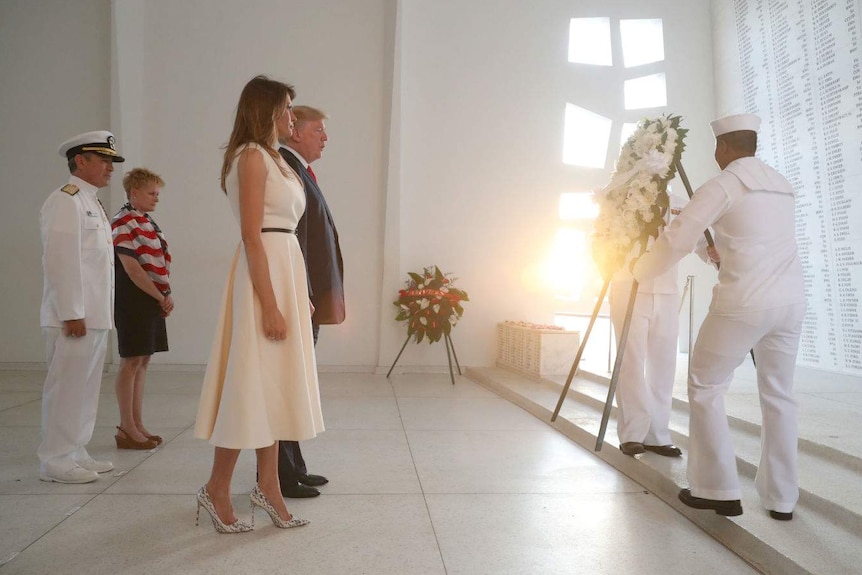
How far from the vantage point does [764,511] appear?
2482 mm

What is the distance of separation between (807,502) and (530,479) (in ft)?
3.97

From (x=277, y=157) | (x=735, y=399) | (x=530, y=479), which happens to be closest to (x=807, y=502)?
(x=530, y=479)

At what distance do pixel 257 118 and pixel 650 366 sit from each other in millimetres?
2419

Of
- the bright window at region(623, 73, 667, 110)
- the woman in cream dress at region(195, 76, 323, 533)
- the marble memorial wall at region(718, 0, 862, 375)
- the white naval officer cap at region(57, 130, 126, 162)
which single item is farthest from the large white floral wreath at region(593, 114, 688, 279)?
the bright window at region(623, 73, 667, 110)

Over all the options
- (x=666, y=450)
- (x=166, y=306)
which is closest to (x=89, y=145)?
(x=166, y=306)

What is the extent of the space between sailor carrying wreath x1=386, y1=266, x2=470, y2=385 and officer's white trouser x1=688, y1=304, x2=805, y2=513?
3819 mm

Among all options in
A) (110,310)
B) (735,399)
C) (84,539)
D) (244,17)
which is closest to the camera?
(84,539)

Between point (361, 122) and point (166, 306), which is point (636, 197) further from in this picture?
point (361, 122)

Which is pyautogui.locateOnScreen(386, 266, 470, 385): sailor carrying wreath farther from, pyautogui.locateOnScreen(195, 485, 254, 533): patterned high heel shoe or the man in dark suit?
pyautogui.locateOnScreen(195, 485, 254, 533): patterned high heel shoe

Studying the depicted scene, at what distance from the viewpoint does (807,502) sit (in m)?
2.56

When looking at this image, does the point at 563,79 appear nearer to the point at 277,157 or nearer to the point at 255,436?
the point at 277,157

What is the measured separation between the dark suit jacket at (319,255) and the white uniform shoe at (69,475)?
4.35ft

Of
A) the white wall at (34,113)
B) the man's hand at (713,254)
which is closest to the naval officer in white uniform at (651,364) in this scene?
the man's hand at (713,254)

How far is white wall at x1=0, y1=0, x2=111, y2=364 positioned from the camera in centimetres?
650
